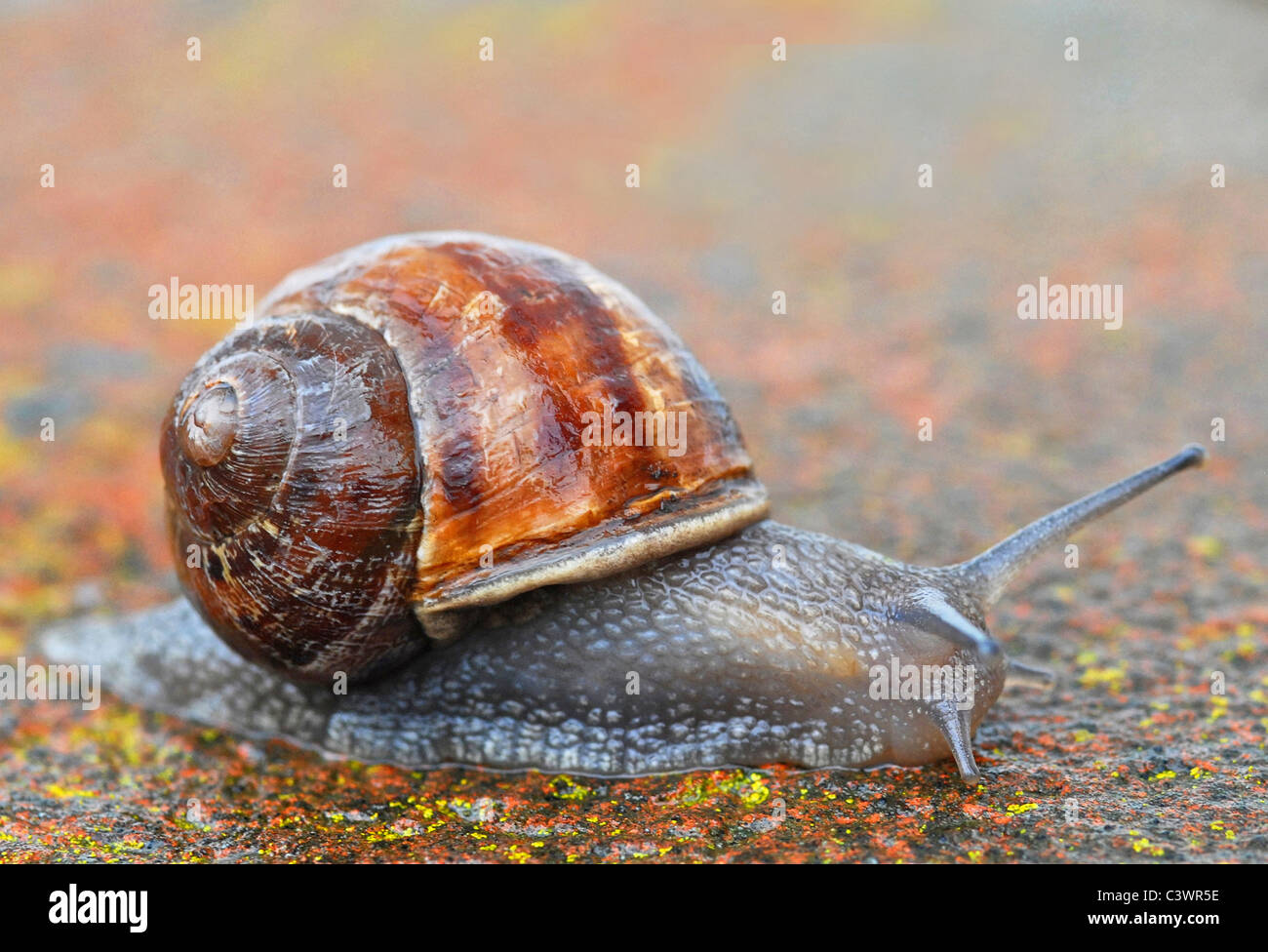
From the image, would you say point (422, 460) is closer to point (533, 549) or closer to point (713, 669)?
point (533, 549)

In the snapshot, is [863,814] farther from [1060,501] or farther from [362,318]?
[1060,501]

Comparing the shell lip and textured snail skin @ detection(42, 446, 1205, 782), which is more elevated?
the shell lip

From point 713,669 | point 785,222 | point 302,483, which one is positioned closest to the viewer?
point 302,483

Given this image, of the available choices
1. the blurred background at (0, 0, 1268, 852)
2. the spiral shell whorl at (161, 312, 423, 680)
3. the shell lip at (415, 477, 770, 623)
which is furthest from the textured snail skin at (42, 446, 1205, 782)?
the blurred background at (0, 0, 1268, 852)

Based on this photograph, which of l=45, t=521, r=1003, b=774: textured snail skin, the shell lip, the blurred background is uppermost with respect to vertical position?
the blurred background

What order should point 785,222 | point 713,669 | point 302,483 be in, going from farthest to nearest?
point 785,222
point 713,669
point 302,483

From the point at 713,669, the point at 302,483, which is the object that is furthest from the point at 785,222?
the point at 302,483

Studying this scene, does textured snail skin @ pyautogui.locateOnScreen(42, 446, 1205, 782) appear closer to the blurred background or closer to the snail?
the snail
